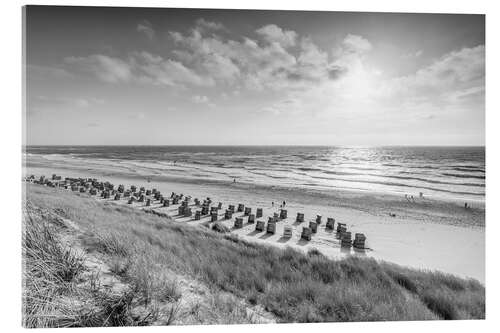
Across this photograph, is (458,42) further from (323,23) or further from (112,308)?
(112,308)

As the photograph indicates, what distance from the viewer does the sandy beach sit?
4105 mm

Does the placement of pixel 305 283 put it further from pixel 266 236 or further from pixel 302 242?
pixel 266 236

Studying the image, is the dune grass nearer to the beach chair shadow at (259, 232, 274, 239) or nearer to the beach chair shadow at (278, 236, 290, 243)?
the beach chair shadow at (278, 236, 290, 243)

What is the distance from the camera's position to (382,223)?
742 cm

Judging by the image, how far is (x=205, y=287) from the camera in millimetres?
2516

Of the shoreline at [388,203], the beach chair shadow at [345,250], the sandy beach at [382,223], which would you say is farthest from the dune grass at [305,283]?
the shoreline at [388,203]

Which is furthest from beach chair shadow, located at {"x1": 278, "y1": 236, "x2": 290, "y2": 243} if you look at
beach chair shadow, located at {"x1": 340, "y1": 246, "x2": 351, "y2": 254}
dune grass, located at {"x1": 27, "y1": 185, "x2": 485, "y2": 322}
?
dune grass, located at {"x1": 27, "y1": 185, "x2": 485, "y2": 322}

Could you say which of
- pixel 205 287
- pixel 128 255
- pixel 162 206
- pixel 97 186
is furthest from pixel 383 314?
pixel 97 186

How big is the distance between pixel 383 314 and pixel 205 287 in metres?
1.85

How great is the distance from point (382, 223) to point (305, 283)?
6.02 metres

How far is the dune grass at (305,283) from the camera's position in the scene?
2.38 m

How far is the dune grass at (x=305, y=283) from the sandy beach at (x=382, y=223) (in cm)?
87

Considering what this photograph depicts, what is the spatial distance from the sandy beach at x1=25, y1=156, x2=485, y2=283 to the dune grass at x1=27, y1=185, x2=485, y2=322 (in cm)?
87
